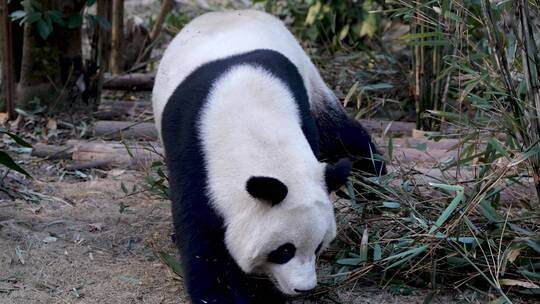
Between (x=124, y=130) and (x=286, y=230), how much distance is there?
308 centimetres

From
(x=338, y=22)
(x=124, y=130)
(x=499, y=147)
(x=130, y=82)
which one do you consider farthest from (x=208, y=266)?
(x=338, y=22)

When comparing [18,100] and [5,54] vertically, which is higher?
[5,54]

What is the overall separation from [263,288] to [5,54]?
310cm

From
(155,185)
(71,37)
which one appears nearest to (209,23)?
(155,185)

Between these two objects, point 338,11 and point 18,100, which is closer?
point 18,100

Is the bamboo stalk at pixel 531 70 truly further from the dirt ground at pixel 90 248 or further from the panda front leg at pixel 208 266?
the panda front leg at pixel 208 266

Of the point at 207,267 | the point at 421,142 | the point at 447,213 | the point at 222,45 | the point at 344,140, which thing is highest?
the point at 222,45

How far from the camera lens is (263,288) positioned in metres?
3.69

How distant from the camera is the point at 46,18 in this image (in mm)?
5793

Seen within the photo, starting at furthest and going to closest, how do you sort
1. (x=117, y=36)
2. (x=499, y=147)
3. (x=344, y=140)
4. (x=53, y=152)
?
(x=117, y=36), (x=53, y=152), (x=344, y=140), (x=499, y=147)

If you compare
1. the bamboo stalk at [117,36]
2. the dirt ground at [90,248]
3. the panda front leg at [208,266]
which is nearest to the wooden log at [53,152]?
the dirt ground at [90,248]

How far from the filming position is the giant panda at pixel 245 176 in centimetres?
325

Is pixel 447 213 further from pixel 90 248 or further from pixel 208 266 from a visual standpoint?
pixel 90 248

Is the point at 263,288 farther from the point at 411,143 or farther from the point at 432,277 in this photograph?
the point at 411,143
